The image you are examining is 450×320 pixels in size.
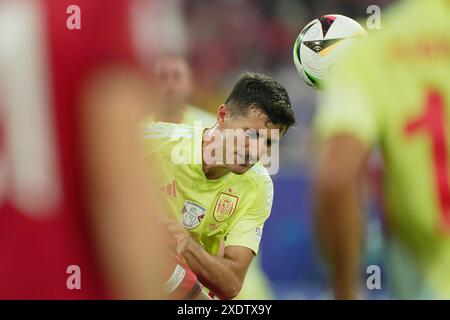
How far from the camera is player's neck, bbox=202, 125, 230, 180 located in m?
3.35

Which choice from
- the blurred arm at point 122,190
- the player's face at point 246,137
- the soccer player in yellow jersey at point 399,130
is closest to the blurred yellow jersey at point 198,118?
the player's face at point 246,137

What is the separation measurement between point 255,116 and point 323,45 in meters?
0.44

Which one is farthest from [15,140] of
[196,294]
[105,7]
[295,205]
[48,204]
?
[295,205]

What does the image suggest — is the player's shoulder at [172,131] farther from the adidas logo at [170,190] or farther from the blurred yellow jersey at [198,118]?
the adidas logo at [170,190]

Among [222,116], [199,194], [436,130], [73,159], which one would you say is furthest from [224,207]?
[73,159]

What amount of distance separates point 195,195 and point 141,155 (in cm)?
231

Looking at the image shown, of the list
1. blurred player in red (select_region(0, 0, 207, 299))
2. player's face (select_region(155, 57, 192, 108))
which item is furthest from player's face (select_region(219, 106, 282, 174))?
blurred player in red (select_region(0, 0, 207, 299))

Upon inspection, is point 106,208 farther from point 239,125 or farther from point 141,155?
point 239,125

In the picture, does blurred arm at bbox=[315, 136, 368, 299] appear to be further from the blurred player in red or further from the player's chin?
the player's chin

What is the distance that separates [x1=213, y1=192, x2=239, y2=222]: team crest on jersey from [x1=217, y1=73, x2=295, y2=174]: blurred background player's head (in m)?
0.11

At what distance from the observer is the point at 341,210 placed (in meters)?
1.39

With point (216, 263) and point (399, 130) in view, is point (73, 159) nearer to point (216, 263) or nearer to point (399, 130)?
point (399, 130)

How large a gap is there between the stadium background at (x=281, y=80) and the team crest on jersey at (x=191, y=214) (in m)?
0.62

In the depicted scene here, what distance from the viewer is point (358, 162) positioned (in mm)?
1364
